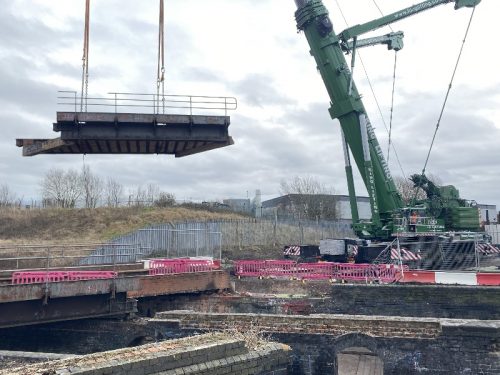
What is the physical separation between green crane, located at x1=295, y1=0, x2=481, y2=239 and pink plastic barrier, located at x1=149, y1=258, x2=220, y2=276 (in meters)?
7.27

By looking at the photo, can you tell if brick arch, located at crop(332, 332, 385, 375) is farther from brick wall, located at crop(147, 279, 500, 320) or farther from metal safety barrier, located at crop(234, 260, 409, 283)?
metal safety barrier, located at crop(234, 260, 409, 283)

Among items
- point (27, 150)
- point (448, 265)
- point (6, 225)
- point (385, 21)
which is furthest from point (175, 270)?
point (6, 225)

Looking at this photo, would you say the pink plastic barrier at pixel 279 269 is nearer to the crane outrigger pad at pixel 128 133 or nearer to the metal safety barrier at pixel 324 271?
Answer: the metal safety barrier at pixel 324 271

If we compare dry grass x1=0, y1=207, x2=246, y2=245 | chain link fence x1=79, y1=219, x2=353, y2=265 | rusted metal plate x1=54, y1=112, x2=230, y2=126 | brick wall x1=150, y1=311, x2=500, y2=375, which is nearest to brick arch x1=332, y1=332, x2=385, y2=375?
brick wall x1=150, y1=311, x2=500, y2=375

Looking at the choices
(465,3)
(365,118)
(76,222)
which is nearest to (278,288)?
(365,118)

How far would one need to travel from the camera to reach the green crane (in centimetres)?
1933

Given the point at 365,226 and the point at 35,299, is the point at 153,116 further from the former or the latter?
the point at 365,226

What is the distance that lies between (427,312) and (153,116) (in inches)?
368

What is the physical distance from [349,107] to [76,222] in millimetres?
23003

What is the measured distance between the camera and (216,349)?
20.7 ft

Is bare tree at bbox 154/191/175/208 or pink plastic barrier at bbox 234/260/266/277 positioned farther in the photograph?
bare tree at bbox 154/191/175/208

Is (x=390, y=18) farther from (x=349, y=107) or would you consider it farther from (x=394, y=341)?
(x=394, y=341)

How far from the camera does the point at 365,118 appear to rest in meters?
19.4

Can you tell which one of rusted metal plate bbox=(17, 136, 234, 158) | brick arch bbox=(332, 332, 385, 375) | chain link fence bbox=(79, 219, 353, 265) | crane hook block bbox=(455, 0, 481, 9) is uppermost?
crane hook block bbox=(455, 0, 481, 9)
